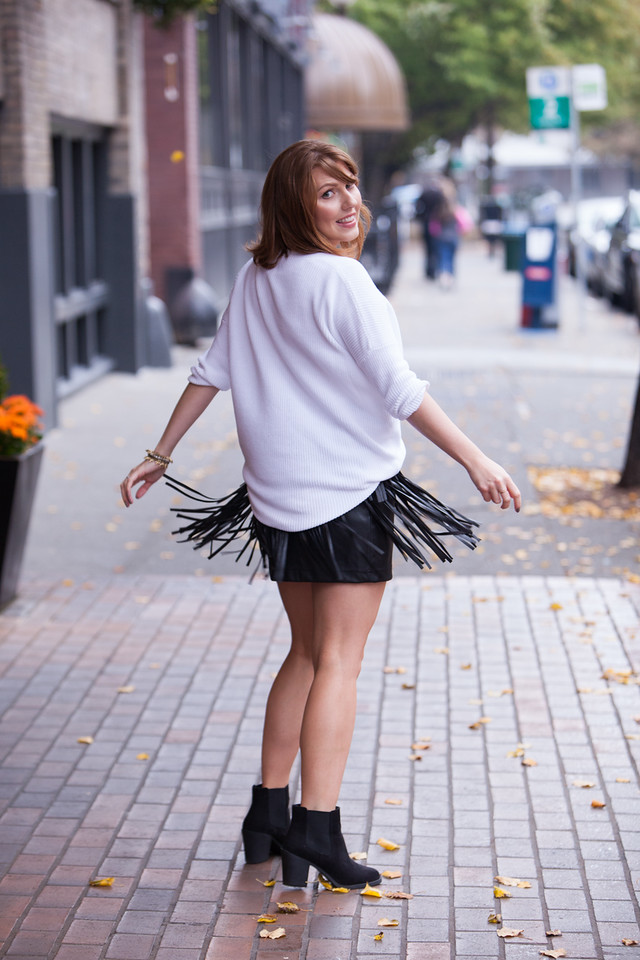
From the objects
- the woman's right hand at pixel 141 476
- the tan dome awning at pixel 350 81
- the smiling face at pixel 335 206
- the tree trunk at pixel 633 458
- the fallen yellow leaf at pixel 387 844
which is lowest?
the fallen yellow leaf at pixel 387 844

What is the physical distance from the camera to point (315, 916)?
3.38 metres

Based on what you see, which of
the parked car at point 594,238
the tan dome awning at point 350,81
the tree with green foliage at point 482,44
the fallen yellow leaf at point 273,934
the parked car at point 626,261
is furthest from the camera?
the tree with green foliage at point 482,44

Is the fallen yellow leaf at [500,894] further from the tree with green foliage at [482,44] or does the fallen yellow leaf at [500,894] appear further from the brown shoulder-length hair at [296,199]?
the tree with green foliage at [482,44]

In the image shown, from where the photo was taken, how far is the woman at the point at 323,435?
10.4ft

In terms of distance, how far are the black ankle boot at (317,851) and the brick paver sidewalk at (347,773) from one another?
62 millimetres

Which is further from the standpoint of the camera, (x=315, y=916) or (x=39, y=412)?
(x=39, y=412)

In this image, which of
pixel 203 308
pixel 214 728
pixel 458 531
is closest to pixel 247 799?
pixel 214 728

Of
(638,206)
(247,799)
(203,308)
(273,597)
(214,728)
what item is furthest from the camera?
(638,206)

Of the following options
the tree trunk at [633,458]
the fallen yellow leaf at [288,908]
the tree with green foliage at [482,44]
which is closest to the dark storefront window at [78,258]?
the tree trunk at [633,458]

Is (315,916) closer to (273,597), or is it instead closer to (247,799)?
(247,799)

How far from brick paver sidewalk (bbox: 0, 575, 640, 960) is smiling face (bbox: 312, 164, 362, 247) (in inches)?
65.6

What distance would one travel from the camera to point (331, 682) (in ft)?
11.0

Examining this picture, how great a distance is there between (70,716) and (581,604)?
8.18 ft

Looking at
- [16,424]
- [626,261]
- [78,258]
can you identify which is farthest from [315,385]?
[626,261]
